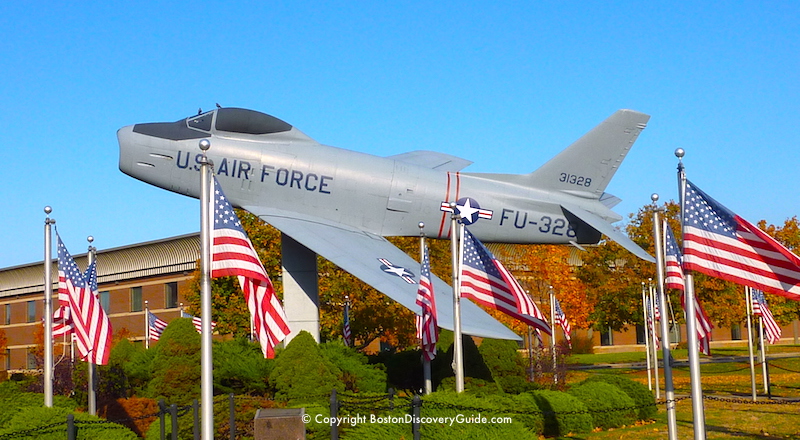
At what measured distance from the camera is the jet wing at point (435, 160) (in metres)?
24.3

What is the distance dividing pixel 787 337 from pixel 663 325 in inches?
3399

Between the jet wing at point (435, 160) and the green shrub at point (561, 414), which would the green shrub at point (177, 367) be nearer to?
the jet wing at point (435, 160)

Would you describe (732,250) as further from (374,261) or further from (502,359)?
(502,359)

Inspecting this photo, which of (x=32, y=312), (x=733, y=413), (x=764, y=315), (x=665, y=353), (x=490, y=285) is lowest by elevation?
(x=733, y=413)

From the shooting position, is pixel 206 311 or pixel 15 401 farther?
pixel 15 401

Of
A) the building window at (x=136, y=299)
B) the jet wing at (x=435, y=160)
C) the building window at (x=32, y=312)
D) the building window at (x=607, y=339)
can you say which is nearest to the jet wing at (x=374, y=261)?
the jet wing at (x=435, y=160)

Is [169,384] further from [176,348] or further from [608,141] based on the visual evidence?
[608,141]

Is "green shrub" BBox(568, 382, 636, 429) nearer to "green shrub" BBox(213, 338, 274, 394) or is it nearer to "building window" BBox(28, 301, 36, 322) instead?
"green shrub" BBox(213, 338, 274, 394)

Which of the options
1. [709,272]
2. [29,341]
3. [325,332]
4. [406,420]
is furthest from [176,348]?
[29,341]

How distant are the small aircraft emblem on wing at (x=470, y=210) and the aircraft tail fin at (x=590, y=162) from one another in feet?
5.62

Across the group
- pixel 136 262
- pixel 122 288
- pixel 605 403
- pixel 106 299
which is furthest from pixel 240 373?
pixel 106 299

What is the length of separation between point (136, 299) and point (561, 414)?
53.4 m

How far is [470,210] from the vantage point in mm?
23078

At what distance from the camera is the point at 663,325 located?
51.0ft
